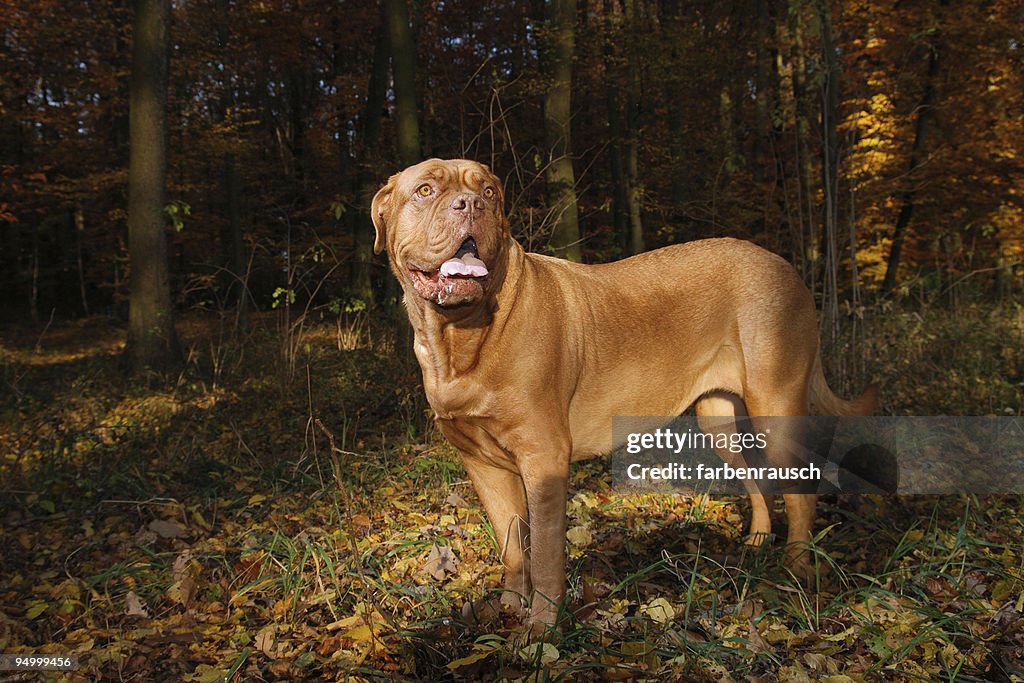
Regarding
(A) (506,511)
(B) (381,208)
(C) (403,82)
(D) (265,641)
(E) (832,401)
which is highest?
(C) (403,82)

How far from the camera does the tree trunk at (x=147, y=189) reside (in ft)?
29.9

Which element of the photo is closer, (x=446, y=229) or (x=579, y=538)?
(x=446, y=229)

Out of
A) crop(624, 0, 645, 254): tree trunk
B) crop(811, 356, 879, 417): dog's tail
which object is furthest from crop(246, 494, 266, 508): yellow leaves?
crop(624, 0, 645, 254): tree trunk

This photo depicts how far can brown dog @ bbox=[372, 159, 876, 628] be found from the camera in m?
2.76

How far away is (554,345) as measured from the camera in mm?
3023

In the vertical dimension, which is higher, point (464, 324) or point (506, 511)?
point (464, 324)

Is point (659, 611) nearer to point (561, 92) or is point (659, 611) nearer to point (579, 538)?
point (579, 538)

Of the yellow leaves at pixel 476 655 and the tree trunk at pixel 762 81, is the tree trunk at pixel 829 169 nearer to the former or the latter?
the yellow leaves at pixel 476 655

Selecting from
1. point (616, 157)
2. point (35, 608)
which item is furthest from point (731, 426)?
point (616, 157)

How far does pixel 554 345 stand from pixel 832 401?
6.28 feet

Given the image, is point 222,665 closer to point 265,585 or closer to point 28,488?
point 265,585

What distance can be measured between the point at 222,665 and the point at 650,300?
7.93 ft

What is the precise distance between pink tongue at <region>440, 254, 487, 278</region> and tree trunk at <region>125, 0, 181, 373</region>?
769 centimetres

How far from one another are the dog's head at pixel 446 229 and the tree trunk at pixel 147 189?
7.40m
